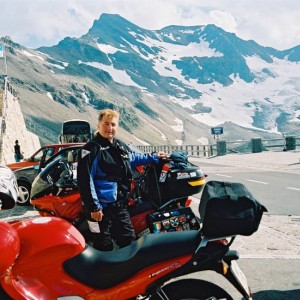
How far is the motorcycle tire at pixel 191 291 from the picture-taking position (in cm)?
288

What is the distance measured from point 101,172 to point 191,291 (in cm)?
174

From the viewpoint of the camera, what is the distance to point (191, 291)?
289cm

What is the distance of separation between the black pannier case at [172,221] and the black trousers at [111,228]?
1.02m

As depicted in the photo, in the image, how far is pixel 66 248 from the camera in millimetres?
2783

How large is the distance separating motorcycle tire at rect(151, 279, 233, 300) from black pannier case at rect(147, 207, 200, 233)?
246cm

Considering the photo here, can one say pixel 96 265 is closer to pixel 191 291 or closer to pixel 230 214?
pixel 191 291

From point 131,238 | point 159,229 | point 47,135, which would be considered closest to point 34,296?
point 131,238

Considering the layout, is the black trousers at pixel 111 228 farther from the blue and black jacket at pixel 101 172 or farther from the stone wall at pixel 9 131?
the stone wall at pixel 9 131

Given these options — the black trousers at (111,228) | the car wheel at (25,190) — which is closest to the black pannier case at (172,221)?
the black trousers at (111,228)

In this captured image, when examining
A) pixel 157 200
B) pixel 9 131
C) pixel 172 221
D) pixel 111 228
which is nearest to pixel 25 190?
pixel 157 200

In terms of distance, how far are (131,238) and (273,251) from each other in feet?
8.53

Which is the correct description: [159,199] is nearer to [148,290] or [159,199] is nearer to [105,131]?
[105,131]

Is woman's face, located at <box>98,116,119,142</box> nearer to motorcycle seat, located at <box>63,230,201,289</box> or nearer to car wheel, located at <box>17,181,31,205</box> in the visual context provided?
motorcycle seat, located at <box>63,230,201,289</box>

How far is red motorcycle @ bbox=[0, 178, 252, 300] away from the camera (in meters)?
2.74
